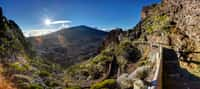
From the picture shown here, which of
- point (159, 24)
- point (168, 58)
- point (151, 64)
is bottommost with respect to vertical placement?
point (151, 64)

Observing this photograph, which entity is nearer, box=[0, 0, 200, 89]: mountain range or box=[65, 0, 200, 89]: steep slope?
box=[0, 0, 200, 89]: mountain range

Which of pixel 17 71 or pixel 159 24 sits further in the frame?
pixel 159 24

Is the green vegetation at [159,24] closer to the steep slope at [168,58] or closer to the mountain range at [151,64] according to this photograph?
the mountain range at [151,64]

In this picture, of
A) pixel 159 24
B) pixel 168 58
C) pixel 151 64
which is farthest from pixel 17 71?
pixel 159 24

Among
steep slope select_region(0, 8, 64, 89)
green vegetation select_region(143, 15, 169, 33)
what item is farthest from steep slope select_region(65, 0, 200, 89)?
steep slope select_region(0, 8, 64, 89)

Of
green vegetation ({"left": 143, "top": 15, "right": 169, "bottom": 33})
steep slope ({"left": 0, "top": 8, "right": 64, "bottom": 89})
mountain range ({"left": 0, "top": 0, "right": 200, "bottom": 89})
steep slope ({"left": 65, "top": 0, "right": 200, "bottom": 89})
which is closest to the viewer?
mountain range ({"left": 0, "top": 0, "right": 200, "bottom": 89})

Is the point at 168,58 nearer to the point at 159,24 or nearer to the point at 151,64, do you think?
the point at 151,64

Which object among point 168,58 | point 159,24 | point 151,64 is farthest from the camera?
point 159,24

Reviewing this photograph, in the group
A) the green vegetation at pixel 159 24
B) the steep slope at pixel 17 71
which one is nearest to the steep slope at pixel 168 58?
the green vegetation at pixel 159 24

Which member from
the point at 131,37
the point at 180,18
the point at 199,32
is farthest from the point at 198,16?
the point at 131,37

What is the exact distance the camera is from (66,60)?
192875 mm

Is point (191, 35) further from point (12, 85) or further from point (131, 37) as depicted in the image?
point (131, 37)

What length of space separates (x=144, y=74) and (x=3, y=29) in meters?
71.7

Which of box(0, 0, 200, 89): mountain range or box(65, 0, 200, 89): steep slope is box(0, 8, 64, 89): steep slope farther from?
box(65, 0, 200, 89): steep slope
